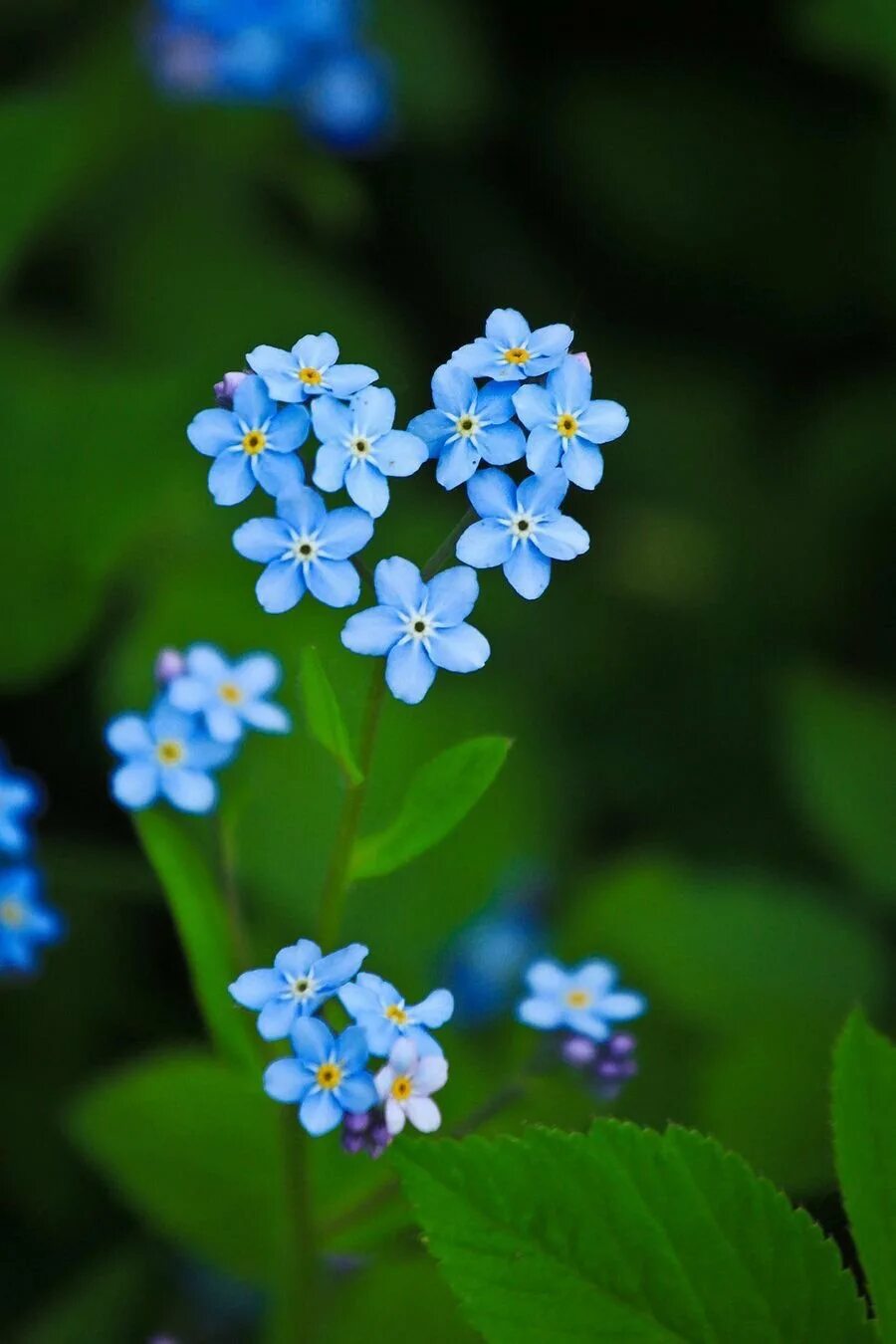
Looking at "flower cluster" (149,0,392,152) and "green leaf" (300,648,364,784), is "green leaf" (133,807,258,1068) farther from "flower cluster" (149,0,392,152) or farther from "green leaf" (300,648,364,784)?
"flower cluster" (149,0,392,152)

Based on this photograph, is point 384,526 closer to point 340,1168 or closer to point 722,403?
point 722,403

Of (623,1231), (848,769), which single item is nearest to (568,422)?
(623,1231)

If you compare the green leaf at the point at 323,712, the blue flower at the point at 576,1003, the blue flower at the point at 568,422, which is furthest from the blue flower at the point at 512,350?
the blue flower at the point at 576,1003

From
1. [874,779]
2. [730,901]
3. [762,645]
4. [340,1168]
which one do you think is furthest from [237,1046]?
[762,645]

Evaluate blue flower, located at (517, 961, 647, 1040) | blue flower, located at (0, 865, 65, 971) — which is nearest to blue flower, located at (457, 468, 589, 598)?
blue flower, located at (517, 961, 647, 1040)

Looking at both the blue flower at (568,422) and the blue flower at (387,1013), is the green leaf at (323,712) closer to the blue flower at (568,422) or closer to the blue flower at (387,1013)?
the blue flower at (387,1013)

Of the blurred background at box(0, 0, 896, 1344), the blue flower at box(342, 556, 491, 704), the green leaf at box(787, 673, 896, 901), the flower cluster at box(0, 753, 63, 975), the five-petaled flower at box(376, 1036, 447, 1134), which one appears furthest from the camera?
the green leaf at box(787, 673, 896, 901)

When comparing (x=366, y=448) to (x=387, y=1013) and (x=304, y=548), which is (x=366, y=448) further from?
(x=387, y=1013)
